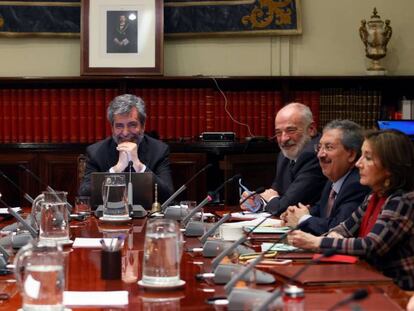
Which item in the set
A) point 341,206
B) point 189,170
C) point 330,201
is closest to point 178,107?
point 189,170

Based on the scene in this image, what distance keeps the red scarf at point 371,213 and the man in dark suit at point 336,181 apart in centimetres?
42

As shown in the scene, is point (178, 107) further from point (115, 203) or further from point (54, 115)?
point (115, 203)

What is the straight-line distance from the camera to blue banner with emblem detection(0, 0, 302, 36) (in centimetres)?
704

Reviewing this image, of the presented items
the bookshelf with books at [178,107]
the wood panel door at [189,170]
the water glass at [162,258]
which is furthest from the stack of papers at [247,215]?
the bookshelf with books at [178,107]

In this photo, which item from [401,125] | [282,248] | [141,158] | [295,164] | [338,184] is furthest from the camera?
[401,125]

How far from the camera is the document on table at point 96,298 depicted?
2.34 m

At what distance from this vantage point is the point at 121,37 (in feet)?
22.8

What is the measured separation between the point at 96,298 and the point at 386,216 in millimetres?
1255

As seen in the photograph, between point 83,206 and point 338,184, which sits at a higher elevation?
point 338,184

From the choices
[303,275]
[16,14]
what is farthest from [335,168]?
[16,14]

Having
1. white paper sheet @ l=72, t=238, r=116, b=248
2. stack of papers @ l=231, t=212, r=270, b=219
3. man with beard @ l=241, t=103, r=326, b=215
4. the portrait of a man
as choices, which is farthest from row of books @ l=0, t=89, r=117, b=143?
white paper sheet @ l=72, t=238, r=116, b=248

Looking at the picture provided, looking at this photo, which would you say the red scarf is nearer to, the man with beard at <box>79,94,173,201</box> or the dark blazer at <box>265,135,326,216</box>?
the dark blazer at <box>265,135,326,216</box>

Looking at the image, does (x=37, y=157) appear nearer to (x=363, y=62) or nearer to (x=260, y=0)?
(x=260, y=0)

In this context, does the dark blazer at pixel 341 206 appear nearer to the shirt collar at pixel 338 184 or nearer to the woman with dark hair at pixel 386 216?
the shirt collar at pixel 338 184
